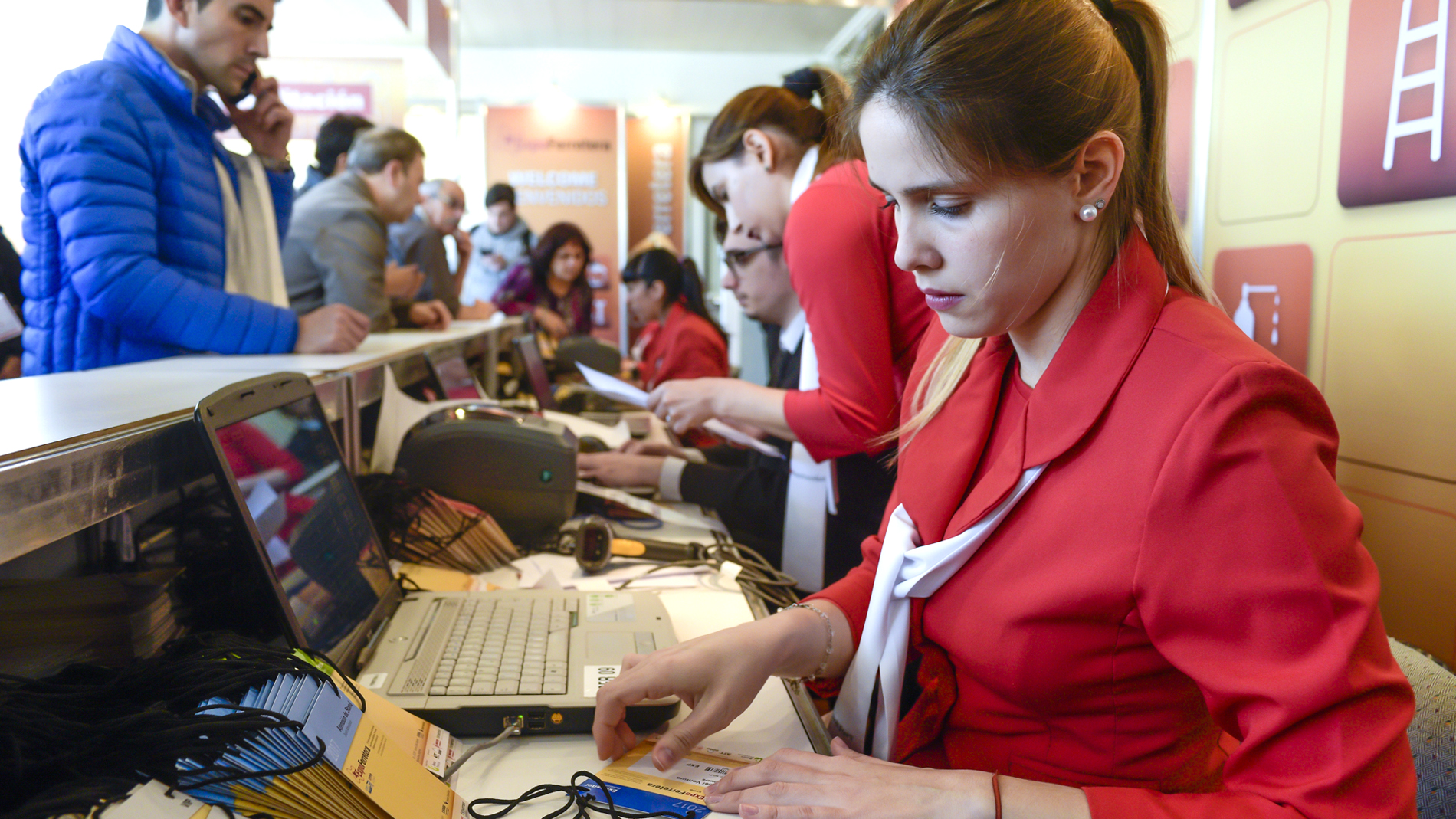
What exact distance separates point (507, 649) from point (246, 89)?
5.09ft

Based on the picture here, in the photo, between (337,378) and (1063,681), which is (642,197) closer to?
(337,378)

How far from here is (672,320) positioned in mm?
3611

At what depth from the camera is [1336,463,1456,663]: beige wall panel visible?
1.17m

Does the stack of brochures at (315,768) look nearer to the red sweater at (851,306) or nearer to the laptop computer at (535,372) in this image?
the red sweater at (851,306)

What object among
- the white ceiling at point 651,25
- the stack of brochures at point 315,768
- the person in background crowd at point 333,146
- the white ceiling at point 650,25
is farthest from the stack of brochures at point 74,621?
the white ceiling at point 650,25

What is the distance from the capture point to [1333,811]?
555 mm

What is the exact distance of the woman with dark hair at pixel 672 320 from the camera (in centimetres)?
335

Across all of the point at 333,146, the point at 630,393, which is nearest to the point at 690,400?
the point at 630,393

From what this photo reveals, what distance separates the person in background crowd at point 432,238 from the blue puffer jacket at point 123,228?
2.39 metres

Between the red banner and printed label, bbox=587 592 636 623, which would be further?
the red banner

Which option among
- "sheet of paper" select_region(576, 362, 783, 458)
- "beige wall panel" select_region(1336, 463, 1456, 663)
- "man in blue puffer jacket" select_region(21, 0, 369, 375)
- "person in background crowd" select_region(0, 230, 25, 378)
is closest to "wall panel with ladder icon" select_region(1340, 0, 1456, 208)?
"beige wall panel" select_region(1336, 463, 1456, 663)

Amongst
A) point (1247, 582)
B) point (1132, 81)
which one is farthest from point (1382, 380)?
point (1247, 582)

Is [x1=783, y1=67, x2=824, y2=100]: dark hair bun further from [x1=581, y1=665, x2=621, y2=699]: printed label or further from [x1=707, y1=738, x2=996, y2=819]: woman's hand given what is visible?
[x1=707, y1=738, x2=996, y2=819]: woman's hand

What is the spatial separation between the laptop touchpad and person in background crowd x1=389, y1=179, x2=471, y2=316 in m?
3.42
